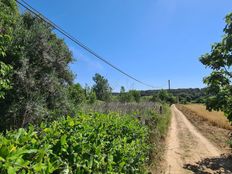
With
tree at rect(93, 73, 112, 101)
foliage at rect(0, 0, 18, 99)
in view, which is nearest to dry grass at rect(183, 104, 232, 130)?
foliage at rect(0, 0, 18, 99)

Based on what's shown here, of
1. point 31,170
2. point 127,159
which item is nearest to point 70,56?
point 127,159

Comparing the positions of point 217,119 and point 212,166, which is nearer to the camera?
point 212,166

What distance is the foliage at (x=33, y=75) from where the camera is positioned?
38.1 ft

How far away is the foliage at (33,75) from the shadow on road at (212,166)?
6.54 metres

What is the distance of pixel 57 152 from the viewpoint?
3.08 metres

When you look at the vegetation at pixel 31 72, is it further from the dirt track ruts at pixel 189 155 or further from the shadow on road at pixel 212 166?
the shadow on road at pixel 212 166

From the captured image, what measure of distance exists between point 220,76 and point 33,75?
812cm

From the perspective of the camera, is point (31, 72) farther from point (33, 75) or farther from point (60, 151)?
point (60, 151)

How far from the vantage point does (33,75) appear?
12.4 m

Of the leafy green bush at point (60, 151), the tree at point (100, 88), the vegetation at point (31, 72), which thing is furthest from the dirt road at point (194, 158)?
the tree at point (100, 88)

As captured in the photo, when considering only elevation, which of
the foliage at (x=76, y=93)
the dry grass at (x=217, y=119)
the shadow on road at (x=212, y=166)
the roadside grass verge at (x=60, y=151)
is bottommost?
the shadow on road at (x=212, y=166)

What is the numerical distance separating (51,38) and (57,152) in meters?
11.8

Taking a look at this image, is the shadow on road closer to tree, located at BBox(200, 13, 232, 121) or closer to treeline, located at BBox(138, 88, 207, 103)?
tree, located at BBox(200, 13, 232, 121)

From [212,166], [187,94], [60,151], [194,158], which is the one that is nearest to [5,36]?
[60,151]
